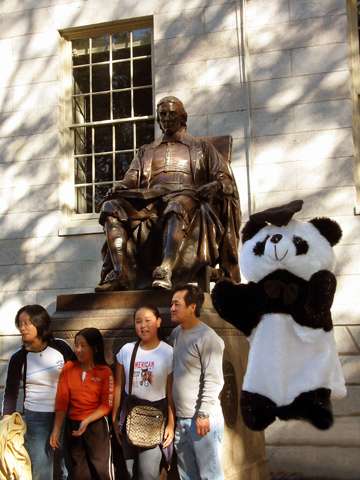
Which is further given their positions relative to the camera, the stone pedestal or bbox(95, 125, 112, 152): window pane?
bbox(95, 125, 112, 152): window pane

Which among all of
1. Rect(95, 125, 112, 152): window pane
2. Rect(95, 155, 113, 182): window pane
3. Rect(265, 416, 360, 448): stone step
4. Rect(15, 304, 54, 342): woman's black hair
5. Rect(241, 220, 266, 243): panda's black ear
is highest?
Rect(95, 125, 112, 152): window pane

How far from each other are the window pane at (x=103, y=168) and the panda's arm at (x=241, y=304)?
6311mm

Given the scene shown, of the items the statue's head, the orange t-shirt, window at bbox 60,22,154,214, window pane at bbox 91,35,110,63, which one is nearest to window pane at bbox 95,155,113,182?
window at bbox 60,22,154,214

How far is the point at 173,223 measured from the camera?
634cm

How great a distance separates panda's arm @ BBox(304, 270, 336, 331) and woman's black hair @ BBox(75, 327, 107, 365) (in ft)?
5.22

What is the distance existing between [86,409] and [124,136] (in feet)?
19.8

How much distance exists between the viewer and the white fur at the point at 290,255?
13.1 feet

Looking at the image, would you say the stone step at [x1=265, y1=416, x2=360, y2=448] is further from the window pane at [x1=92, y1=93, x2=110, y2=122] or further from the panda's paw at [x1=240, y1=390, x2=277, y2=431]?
the window pane at [x1=92, y1=93, x2=110, y2=122]

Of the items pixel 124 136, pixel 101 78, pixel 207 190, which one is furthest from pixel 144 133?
pixel 207 190

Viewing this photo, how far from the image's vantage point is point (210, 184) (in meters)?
6.62

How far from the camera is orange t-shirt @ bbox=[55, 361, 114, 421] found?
4.82 m

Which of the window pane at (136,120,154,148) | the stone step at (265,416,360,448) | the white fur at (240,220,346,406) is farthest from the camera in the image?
the window pane at (136,120,154,148)

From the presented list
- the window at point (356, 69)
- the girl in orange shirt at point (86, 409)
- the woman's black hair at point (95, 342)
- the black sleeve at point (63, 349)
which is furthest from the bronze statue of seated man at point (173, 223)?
the window at point (356, 69)

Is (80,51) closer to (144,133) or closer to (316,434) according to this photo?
(144,133)
